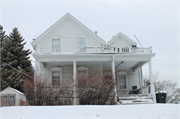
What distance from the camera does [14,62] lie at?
2367 centimetres

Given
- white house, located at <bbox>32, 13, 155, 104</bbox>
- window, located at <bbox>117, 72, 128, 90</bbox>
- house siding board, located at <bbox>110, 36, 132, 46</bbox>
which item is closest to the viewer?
white house, located at <bbox>32, 13, 155, 104</bbox>

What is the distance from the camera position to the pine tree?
22078 millimetres

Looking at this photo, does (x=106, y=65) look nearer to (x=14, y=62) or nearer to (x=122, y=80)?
(x=122, y=80)

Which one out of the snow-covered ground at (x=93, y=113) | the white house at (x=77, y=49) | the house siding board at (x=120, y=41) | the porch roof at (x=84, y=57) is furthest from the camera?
the house siding board at (x=120, y=41)

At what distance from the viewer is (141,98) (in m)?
13.4

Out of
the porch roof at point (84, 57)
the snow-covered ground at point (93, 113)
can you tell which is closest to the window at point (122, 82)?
the porch roof at point (84, 57)

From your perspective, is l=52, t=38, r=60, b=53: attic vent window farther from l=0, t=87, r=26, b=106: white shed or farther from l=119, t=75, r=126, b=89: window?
l=119, t=75, r=126, b=89: window

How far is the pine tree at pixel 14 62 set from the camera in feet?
72.4

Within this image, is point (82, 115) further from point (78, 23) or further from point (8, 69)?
point (8, 69)

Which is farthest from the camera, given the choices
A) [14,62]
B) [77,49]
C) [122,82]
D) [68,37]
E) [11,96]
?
[14,62]

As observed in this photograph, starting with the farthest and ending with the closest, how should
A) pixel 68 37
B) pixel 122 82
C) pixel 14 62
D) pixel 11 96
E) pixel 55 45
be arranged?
1. pixel 14 62
2. pixel 122 82
3. pixel 68 37
4. pixel 55 45
5. pixel 11 96

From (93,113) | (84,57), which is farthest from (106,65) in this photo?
(93,113)

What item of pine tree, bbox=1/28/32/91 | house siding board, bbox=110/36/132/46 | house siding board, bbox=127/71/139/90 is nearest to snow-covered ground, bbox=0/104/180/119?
house siding board, bbox=127/71/139/90

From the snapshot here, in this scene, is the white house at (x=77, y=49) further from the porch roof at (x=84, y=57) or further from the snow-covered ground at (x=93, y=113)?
the snow-covered ground at (x=93, y=113)
